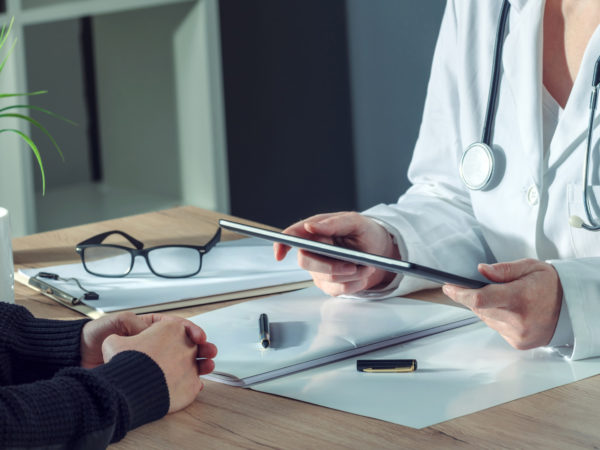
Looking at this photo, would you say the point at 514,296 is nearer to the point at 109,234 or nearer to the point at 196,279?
the point at 196,279

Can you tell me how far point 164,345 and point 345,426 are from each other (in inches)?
8.5

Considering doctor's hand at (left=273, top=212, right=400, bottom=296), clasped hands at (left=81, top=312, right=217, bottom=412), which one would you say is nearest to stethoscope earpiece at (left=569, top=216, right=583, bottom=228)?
doctor's hand at (left=273, top=212, right=400, bottom=296)

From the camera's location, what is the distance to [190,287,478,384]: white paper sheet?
908 mm

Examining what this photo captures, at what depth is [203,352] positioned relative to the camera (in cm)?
89

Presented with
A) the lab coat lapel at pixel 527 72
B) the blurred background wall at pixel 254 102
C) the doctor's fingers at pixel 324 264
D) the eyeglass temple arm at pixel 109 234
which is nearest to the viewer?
the doctor's fingers at pixel 324 264

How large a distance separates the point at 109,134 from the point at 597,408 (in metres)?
2.51

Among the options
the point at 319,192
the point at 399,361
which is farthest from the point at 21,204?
the point at 399,361

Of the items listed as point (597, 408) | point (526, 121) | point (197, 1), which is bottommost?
point (597, 408)

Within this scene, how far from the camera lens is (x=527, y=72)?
1195 millimetres

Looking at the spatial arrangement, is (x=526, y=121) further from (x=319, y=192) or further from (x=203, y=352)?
(x=319, y=192)

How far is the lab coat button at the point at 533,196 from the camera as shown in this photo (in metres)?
1.16

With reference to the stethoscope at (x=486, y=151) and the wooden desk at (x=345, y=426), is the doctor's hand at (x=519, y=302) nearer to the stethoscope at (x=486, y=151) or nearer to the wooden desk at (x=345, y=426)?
the wooden desk at (x=345, y=426)

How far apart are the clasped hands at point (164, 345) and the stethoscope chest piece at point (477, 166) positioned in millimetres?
500

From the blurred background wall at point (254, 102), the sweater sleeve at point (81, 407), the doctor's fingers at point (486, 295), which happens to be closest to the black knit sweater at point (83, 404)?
the sweater sleeve at point (81, 407)
